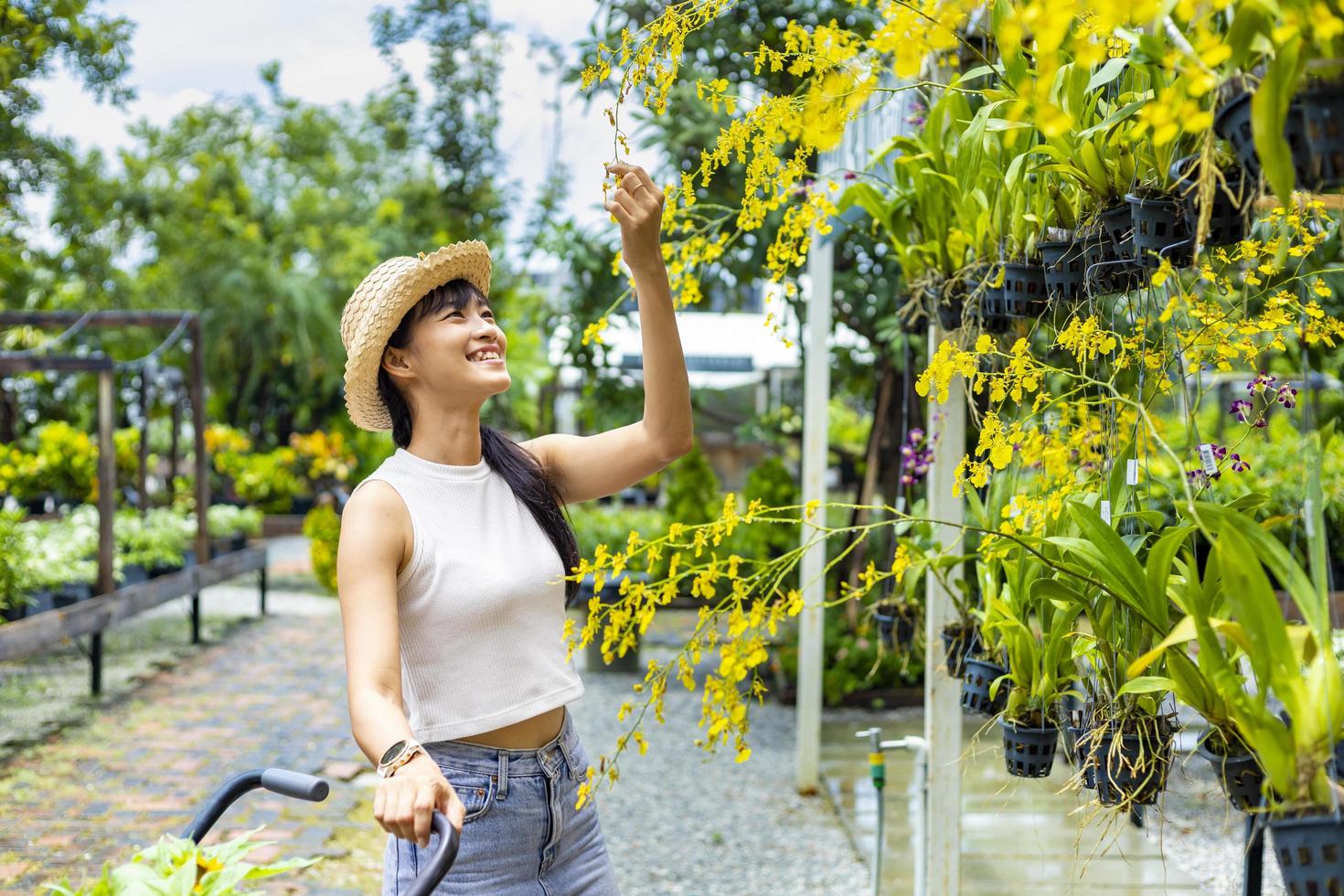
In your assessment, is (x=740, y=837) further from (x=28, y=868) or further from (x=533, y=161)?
(x=533, y=161)

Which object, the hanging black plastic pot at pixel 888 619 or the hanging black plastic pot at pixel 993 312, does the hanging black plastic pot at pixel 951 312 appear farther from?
the hanging black plastic pot at pixel 888 619

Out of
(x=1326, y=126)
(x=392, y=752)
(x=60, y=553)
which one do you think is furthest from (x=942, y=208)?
(x=60, y=553)

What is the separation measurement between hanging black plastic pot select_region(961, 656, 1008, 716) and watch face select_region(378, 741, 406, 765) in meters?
1.12

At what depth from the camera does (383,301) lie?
1.77m

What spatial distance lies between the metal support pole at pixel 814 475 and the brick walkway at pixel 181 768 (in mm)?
1759

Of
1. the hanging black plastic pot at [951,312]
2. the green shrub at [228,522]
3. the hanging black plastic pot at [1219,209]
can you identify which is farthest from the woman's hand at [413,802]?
the green shrub at [228,522]

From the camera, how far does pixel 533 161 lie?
434 inches

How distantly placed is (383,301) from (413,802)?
79cm

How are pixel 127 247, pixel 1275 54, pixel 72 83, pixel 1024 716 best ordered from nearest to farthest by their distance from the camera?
pixel 1275 54 → pixel 1024 716 → pixel 72 83 → pixel 127 247

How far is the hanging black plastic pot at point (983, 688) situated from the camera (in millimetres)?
2070

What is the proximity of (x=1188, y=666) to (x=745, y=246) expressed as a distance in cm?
426

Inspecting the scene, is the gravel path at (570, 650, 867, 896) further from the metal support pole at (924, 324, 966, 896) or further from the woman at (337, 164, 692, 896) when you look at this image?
the woman at (337, 164, 692, 896)

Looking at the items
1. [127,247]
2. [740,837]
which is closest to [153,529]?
[740,837]

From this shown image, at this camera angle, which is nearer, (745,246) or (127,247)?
Answer: (745,246)
